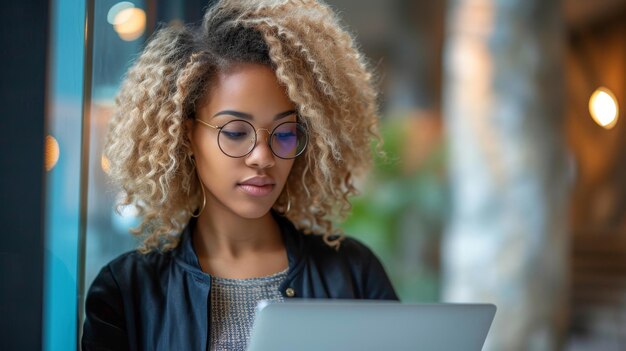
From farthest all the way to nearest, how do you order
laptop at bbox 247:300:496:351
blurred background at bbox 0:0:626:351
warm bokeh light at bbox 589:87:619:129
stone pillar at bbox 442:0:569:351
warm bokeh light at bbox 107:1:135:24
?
warm bokeh light at bbox 589:87:619:129 < stone pillar at bbox 442:0:569:351 < warm bokeh light at bbox 107:1:135:24 < blurred background at bbox 0:0:626:351 < laptop at bbox 247:300:496:351

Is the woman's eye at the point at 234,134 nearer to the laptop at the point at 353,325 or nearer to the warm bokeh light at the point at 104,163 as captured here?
the warm bokeh light at the point at 104,163

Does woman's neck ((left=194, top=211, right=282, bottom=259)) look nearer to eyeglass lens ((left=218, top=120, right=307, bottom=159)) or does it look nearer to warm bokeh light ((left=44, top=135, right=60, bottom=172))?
eyeglass lens ((left=218, top=120, right=307, bottom=159))

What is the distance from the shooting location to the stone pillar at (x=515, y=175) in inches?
179

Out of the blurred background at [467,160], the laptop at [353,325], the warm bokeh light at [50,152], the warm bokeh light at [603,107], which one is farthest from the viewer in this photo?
the warm bokeh light at [603,107]

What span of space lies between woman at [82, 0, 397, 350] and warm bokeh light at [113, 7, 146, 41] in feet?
0.28

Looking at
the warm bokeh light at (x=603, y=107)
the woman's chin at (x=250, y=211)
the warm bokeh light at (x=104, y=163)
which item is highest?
the warm bokeh light at (x=603, y=107)

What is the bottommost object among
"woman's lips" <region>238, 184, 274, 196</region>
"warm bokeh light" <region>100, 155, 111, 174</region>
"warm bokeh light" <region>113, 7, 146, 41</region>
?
"woman's lips" <region>238, 184, 274, 196</region>

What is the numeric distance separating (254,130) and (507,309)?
292 centimetres

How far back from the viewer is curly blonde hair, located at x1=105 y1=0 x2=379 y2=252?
203 cm

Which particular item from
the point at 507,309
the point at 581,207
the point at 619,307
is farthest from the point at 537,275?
the point at 581,207

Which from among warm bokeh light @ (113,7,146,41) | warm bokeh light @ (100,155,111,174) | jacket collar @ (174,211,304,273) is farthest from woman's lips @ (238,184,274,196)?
warm bokeh light @ (113,7,146,41)

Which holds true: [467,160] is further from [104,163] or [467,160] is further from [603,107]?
[104,163]

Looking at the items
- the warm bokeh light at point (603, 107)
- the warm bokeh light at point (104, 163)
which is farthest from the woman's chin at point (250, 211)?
the warm bokeh light at point (603, 107)

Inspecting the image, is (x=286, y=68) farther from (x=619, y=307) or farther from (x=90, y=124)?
(x=619, y=307)
